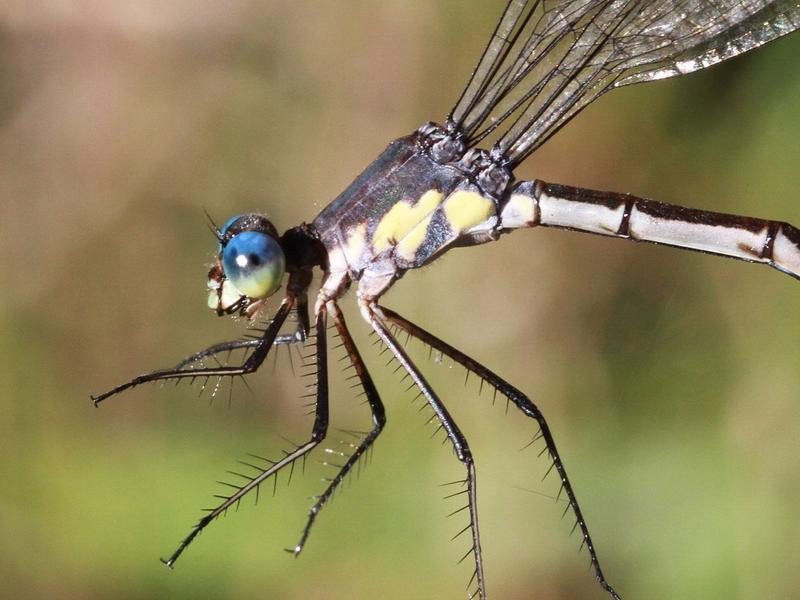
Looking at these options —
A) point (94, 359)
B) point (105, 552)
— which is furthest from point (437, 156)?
point (94, 359)

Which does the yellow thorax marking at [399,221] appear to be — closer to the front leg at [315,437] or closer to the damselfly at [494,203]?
the damselfly at [494,203]

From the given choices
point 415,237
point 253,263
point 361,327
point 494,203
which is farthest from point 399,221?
point 361,327

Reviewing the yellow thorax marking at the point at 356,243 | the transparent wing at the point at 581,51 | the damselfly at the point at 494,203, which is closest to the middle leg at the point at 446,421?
the damselfly at the point at 494,203

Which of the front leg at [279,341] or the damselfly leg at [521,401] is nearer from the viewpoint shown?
the damselfly leg at [521,401]

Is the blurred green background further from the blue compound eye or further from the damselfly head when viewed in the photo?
the blue compound eye

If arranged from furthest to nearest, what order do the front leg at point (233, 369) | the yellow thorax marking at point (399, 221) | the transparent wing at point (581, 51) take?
the transparent wing at point (581, 51), the yellow thorax marking at point (399, 221), the front leg at point (233, 369)

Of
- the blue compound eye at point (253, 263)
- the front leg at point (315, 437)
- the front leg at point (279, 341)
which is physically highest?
the blue compound eye at point (253, 263)
